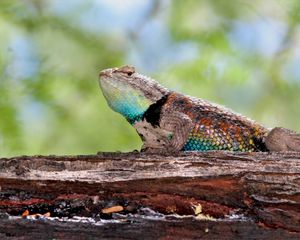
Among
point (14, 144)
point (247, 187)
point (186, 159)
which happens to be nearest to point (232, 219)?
point (247, 187)

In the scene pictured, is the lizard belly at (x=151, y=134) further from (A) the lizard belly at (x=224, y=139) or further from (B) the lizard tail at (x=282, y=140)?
(B) the lizard tail at (x=282, y=140)

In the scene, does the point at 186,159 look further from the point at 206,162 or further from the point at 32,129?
the point at 32,129

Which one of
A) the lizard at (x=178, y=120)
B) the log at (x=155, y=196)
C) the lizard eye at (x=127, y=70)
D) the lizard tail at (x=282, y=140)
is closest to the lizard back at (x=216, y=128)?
the lizard at (x=178, y=120)

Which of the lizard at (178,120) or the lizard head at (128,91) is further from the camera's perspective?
the lizard head at (128,91)

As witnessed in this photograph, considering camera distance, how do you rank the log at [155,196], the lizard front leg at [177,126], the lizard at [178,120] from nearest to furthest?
the log at [155,196] → the lizard front leg at [177,126] → the lizard at [178,120]

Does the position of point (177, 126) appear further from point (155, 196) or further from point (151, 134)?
point (155, 196)

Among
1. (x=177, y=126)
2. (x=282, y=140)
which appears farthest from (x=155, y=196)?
(x=282, y=140)

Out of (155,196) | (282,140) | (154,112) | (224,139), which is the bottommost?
(155,196)

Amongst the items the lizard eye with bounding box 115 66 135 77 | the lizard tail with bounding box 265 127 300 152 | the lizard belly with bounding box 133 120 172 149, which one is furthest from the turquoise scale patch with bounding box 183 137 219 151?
the lizard eye with bounding box 115 66 135 77

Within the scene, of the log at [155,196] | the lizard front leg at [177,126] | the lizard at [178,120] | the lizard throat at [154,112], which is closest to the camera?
the log at [155,196]
